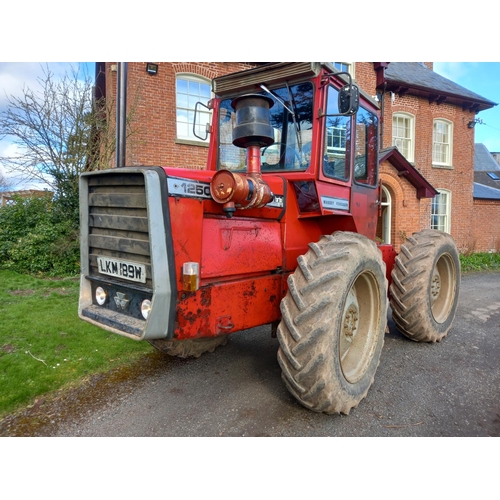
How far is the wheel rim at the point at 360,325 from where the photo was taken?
10.6 feet

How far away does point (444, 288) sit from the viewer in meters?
5.12

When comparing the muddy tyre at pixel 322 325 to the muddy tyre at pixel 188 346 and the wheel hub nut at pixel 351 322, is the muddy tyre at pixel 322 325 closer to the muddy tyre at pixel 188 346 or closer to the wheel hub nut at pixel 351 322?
the wheel hub nut at pixel 351 322

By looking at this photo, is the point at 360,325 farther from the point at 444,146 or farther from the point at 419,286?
the point at 444,146

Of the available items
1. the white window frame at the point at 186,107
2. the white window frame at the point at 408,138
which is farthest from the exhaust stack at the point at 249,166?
the white window frame at the point at 408,138

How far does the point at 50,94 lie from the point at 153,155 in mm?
2803

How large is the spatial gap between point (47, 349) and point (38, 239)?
522cm

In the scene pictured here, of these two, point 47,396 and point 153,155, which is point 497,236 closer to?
point 153,155

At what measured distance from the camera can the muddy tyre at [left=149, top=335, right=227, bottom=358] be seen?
349 centimetres

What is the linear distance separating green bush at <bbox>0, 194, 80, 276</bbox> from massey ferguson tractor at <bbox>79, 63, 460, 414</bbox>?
5.94 metres

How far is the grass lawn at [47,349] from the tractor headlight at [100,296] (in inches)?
44.6

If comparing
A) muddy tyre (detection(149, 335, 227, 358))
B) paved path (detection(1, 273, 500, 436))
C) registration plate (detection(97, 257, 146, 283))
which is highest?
registration plate (detection(97, 257, 146, 283))

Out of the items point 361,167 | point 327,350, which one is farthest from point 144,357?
point 361,167

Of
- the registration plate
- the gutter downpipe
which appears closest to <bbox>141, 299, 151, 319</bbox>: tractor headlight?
the registration plate

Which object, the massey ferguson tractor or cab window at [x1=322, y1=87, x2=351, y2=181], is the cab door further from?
cab window at [x1=322, y1=87, x2=351, y2=181]
